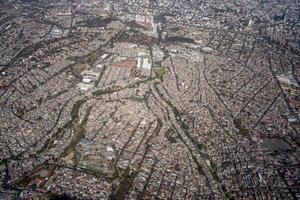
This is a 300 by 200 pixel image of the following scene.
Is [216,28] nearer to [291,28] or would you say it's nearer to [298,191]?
[291,28]

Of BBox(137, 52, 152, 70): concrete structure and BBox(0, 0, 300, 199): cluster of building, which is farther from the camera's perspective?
BBox(137, 52, 152, 70): concrete structure

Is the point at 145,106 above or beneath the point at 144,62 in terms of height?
beneath

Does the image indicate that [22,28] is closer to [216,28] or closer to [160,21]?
[160,21]

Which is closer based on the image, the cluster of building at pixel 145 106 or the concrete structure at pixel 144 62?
the cluster of building at pixel 145 106

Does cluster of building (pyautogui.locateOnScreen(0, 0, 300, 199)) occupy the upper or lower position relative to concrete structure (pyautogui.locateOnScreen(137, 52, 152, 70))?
lower

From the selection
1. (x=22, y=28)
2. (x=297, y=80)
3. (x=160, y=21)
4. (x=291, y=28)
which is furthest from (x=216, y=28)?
(x=22, y=28)

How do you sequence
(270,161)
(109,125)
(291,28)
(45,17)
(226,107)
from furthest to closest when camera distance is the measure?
(291,28) → (45,17) → (226,107) → (109,125) → (270,161)

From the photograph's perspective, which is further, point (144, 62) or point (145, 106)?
point (144, 62)

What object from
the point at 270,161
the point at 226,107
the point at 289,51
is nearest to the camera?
the point at 270,161

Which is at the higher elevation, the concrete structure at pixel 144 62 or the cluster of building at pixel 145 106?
the concrete structure at pixel 144 62

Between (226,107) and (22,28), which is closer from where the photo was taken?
(226,107)
